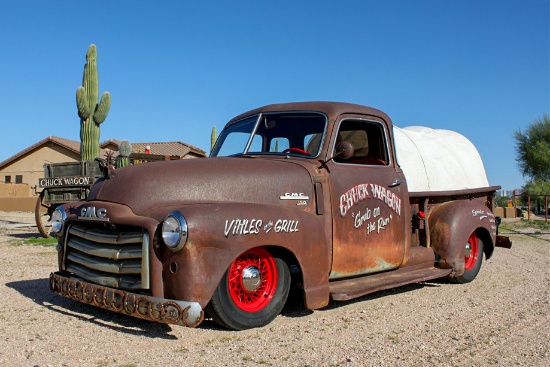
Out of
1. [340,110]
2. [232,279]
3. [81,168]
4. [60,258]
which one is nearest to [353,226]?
[340,110]

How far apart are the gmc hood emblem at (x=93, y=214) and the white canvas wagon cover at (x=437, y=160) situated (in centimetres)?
364

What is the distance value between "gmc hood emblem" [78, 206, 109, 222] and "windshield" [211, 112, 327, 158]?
1.66 m

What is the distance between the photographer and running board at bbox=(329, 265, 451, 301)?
4.70 meters

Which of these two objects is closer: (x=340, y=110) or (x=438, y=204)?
(x=340, y=110)

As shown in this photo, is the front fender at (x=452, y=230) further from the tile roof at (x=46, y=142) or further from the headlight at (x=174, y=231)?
the tile roof at (x=46, y=142)

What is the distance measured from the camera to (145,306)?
3.72 metres

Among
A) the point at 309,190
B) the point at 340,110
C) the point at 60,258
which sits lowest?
the point at 60,258

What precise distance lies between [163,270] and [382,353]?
5.27 ft

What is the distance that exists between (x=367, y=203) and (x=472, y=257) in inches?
95.6

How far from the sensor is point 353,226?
5035 millimetres

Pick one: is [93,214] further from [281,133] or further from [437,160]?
[437,160]

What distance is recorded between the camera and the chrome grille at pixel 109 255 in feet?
12.6

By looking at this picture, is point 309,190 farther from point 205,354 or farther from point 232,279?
point 205,354

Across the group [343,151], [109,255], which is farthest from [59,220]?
[343,151]
